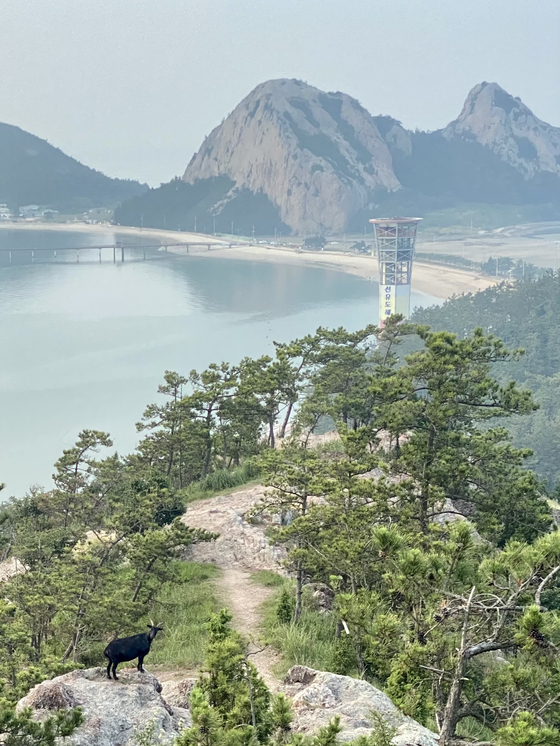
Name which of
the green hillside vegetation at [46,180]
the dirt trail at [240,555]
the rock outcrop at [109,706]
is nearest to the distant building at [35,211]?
the green hillside vegetation at [46,180]

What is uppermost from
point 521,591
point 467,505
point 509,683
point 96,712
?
point 521,591

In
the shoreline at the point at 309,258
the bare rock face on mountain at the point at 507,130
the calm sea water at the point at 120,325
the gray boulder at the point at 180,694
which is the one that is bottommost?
the calm sea water at the point at 120,325

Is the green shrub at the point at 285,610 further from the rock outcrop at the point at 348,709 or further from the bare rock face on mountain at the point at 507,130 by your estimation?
the bare rock face on mountain at the point at 507,130

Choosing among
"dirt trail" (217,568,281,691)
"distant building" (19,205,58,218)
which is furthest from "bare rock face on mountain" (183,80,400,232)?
"dirt trail" (217,568,281,691)

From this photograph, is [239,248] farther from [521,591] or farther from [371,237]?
[521,591]

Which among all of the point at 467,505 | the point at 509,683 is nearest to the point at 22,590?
the point at 509,683

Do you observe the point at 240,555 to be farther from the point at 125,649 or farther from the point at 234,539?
the point at 125,649

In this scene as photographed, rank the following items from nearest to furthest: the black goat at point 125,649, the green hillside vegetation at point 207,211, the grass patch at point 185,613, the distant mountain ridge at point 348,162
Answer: the black goat at point 125,649, the grass patch at point 185,613, the green hillside vegetation at point 207,211, the distant mountain ridge at point 348,162

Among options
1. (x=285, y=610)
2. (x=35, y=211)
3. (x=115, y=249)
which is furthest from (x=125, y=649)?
(x=35, y=211)
